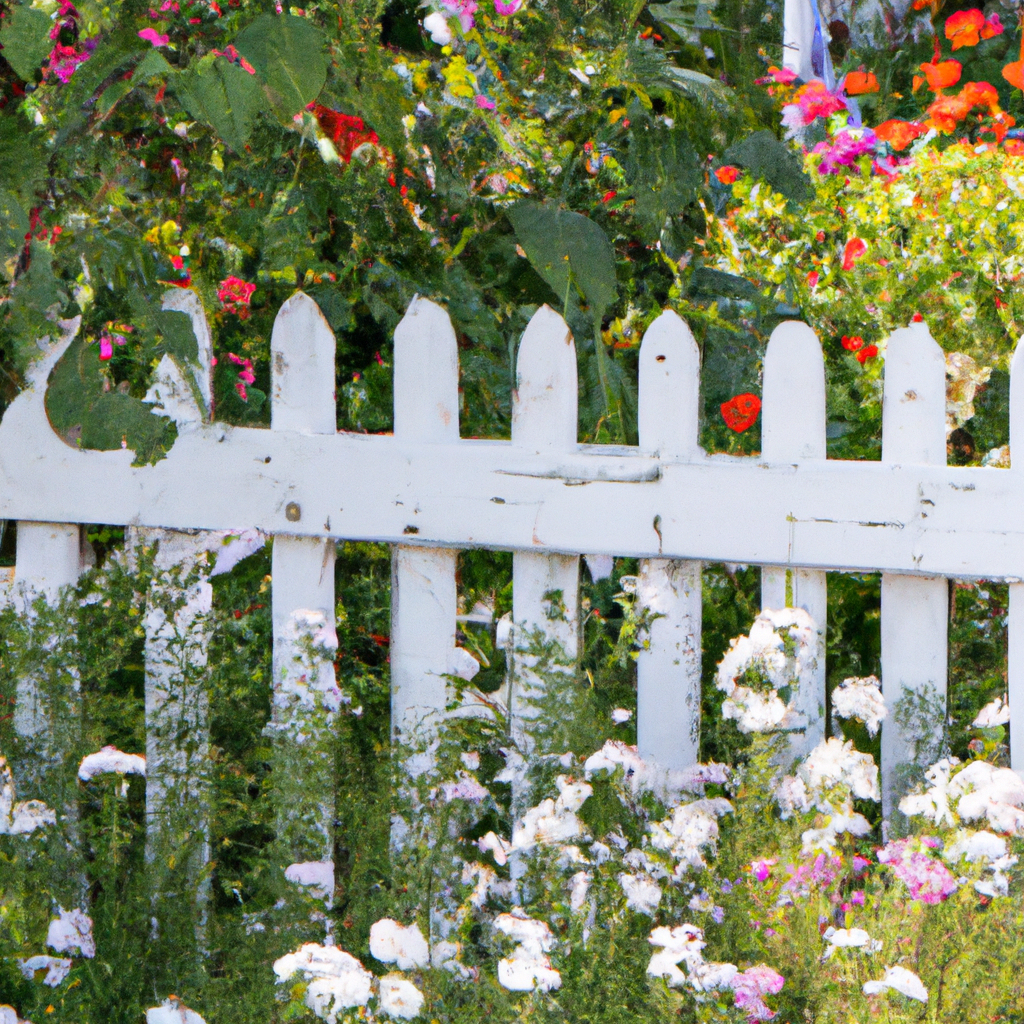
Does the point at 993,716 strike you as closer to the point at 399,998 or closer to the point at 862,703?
the point at 862,703

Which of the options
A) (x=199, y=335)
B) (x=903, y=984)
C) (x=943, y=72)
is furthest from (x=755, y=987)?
(x=943, y=72)

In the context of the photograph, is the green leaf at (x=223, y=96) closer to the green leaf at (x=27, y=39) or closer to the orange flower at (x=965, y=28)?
the green leaf at (x=27, y=39)

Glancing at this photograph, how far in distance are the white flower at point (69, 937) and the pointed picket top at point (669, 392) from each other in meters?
1.03

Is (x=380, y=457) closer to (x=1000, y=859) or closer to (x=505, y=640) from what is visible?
(x=505, y=640)

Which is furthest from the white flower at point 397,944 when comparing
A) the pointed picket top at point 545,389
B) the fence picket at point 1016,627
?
the fence picket at point 1016,627

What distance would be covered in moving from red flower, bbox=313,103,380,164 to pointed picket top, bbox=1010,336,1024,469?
967 millimetres

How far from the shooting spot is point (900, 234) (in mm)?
2047

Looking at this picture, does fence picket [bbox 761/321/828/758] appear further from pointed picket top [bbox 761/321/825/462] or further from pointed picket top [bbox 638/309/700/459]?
pointed picket top [bbox 638/309/700/459]

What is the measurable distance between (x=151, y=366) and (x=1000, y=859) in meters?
1.40

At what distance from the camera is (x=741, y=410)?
188 cm

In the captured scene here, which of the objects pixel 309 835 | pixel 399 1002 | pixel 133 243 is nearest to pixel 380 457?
pixel 133 243

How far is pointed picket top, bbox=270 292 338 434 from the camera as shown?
1.69 metres

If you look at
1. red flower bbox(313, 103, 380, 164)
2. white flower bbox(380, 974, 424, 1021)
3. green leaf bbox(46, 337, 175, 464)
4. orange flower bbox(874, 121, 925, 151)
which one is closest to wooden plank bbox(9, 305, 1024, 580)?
green leaf bbox(46, 337, 175, 464)

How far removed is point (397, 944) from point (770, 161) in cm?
115
